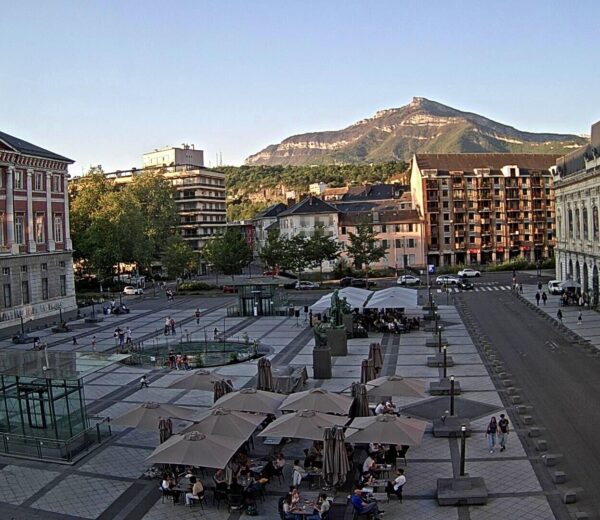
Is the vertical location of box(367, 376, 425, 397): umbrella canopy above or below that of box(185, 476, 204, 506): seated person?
above

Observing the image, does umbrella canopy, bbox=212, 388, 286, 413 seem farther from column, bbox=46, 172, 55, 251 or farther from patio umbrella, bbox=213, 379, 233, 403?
column, bbox=46, 172, 55, 251

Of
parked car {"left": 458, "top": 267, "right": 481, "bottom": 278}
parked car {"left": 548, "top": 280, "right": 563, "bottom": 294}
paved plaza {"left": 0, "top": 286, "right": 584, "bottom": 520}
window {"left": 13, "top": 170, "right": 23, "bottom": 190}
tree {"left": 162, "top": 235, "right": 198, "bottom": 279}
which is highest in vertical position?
window {"left": 13, "top": 170, "right": 23, "bottom": 190}

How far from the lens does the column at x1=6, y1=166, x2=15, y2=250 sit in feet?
197

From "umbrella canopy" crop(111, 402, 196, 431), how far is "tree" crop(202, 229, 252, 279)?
68.6m

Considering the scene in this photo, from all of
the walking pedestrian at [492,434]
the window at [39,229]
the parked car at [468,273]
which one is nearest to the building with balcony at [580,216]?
the parked car at [468,273]

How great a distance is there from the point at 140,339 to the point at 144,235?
49869mm

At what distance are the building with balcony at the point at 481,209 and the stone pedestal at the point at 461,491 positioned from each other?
8484 centimetres

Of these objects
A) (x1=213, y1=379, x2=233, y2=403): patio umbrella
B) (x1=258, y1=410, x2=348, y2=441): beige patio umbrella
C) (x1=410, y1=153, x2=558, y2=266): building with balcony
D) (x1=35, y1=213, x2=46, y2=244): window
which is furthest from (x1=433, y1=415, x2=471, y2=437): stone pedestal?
(x1=410, y1=153, x2=558, y2=266): building with balcony

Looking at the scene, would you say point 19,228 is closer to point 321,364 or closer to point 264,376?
point 321,364

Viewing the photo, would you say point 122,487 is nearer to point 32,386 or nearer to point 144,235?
point 32,386

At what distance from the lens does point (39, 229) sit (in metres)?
65.3

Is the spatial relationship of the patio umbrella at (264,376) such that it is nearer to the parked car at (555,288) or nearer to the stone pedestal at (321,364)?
the stone pedestal at (321,364)

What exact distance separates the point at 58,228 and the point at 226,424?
174 feet

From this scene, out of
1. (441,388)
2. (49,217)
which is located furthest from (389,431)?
(49,217)
